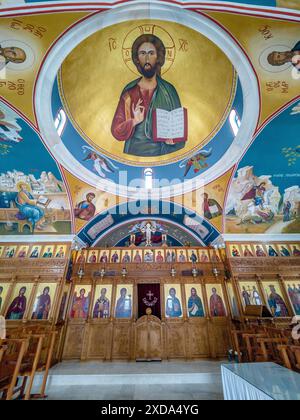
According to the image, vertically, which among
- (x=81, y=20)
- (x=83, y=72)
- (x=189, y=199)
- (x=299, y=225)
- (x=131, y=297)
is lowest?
(x=131, y=297)

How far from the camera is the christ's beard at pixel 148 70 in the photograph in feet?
26.7

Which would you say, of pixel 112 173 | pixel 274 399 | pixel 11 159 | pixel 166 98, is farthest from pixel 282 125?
pixel 11 159

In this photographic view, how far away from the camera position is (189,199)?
34.9 ft

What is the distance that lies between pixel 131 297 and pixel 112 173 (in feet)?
18.0

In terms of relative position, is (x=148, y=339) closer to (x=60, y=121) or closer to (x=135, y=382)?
(x=135, y=382)

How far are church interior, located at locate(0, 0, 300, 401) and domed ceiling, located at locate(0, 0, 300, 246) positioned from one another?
5 cm

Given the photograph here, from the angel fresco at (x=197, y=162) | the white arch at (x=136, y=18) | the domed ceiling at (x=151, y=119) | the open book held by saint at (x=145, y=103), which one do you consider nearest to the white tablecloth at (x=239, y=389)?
the domed ceiling at (x=151, y=119)

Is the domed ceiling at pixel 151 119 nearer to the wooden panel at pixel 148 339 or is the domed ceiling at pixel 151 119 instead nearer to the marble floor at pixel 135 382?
the wooden panel at pixel 148 339

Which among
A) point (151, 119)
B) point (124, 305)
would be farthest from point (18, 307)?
point (151, 119)

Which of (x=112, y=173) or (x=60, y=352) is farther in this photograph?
(x=112, y=173)

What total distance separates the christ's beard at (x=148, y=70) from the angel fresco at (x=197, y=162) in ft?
11.8

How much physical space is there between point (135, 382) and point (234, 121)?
30.1 feet

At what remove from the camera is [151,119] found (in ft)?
30.7

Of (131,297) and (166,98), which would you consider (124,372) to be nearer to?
(131,297)
